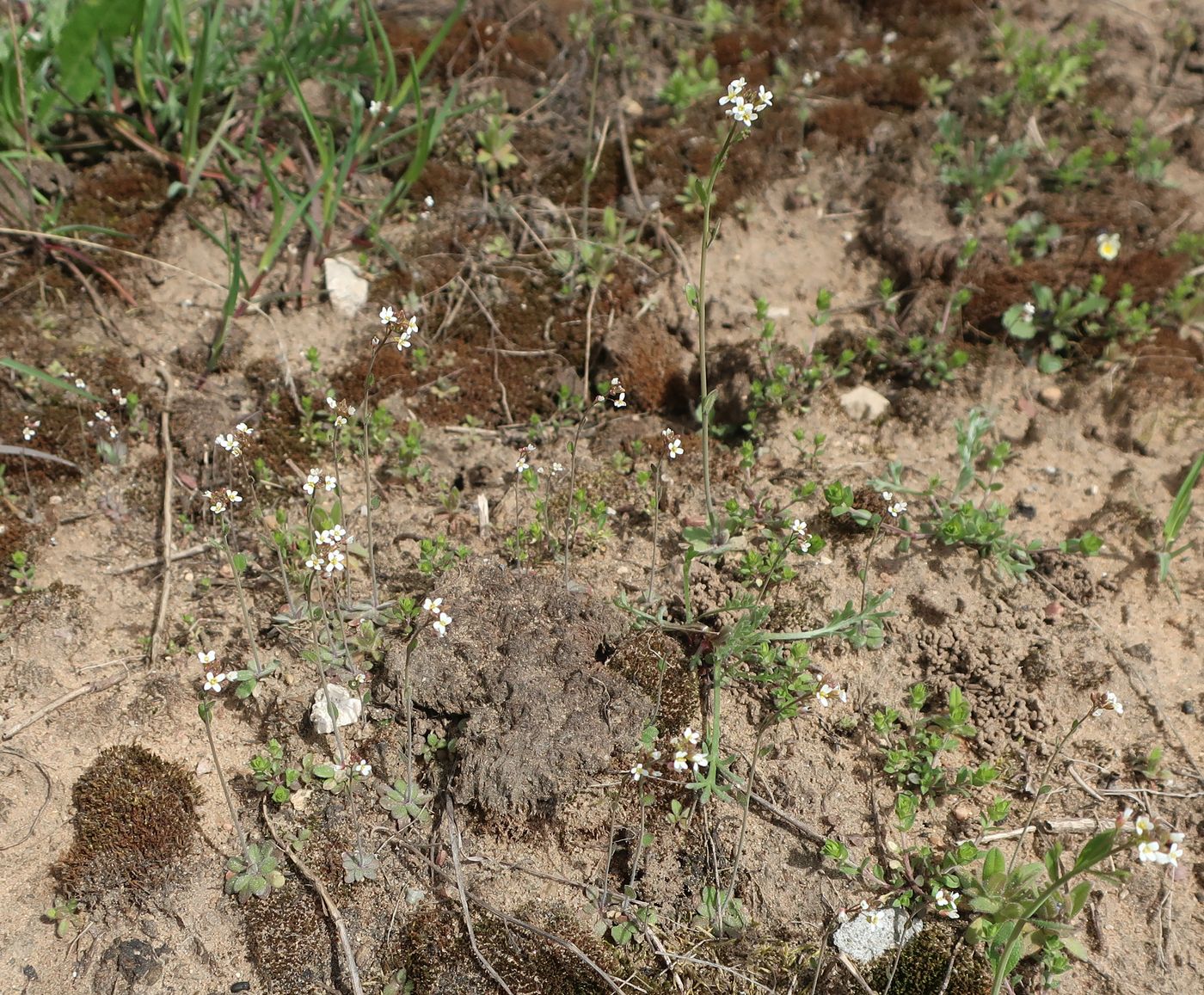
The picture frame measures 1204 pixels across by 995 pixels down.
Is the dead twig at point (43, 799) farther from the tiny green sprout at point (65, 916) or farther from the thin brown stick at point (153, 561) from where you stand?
the thin brown stick at point (153, 561)

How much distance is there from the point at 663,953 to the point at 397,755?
112cm

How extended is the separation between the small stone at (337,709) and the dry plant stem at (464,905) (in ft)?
1.54

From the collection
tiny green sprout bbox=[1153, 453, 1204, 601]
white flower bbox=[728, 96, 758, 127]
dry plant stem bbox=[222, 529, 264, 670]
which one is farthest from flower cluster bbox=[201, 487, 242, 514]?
tiny green sprout bbox=[1153, 453, 1204, 601]

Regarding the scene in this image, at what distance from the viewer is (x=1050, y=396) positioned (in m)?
4.57

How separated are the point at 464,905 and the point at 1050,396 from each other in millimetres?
3484

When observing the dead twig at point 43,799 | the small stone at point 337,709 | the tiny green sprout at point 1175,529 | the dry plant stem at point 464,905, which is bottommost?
the dead twig at point 43,799

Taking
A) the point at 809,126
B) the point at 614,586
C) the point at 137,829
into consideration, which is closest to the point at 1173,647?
the point at 614,586

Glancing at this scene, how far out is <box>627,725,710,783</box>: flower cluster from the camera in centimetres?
299

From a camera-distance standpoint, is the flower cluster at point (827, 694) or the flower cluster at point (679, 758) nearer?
the flower cluster at point (679, 758)

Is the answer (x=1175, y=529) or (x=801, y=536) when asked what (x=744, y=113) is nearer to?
(x=801, y=536)

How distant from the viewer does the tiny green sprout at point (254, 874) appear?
3.09 m

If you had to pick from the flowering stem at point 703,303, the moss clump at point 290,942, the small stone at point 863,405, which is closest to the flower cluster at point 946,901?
the flowering stem at point 703,303

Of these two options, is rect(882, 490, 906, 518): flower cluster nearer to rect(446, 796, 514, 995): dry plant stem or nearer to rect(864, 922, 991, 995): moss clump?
rect(864, 922, 991, 995): moss clump

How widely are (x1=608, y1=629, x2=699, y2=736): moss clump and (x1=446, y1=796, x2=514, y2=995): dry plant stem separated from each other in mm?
773
